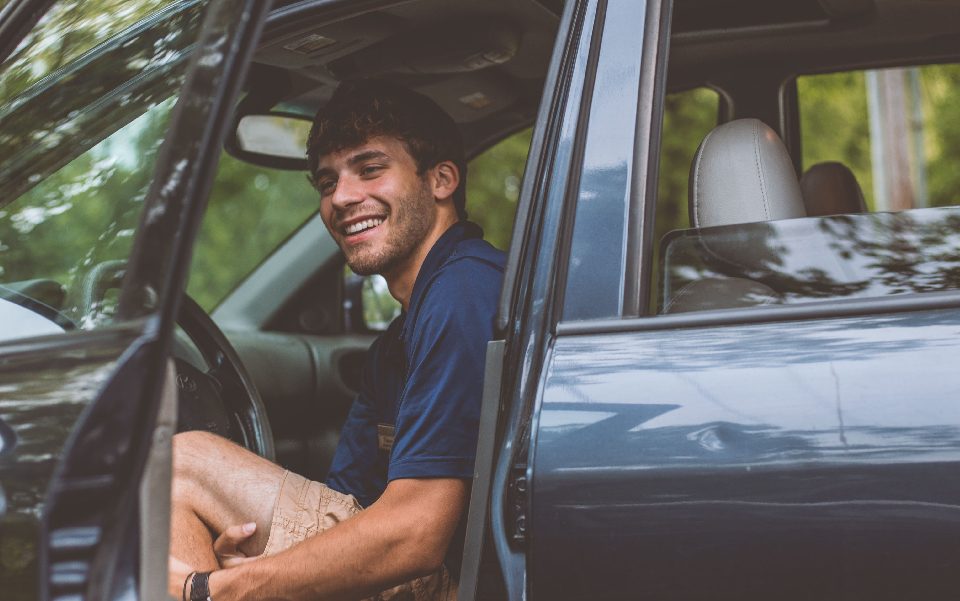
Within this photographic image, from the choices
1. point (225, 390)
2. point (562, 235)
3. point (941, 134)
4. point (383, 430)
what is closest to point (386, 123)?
point (383, 430)

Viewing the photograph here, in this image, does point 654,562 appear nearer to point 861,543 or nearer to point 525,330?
point 861,543

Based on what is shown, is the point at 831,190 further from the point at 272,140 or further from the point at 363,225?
the point at 272,140

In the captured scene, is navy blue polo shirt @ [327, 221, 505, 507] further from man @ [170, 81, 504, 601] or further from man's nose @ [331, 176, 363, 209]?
man's nose @ [331, 176, 363, 209]

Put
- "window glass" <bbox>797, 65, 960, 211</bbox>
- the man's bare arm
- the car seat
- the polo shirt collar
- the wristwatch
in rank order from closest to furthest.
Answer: the car seat → the man's bare arm → the wristwatch → the polo shirt collar → "window glass" <bbox>797, 65, 960, 211</bbox>

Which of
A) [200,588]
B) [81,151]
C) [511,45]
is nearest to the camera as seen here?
[81,151]

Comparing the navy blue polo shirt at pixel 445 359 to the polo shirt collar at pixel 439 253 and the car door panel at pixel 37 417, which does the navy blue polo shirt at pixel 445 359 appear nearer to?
the polo shirt collar at pixel 439 253

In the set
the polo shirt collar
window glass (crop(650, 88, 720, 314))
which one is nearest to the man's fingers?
the polo shirt collar

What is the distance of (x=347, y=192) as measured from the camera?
230cm

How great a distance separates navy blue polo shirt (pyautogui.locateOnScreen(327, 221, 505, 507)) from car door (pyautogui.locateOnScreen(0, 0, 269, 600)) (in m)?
0.54

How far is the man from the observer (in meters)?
1.75

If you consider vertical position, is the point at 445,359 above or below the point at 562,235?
below

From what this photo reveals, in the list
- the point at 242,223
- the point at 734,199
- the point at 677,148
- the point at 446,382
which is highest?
the point at 242,223

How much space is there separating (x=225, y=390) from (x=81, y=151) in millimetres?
1050

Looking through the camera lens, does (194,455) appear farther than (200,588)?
Yes
